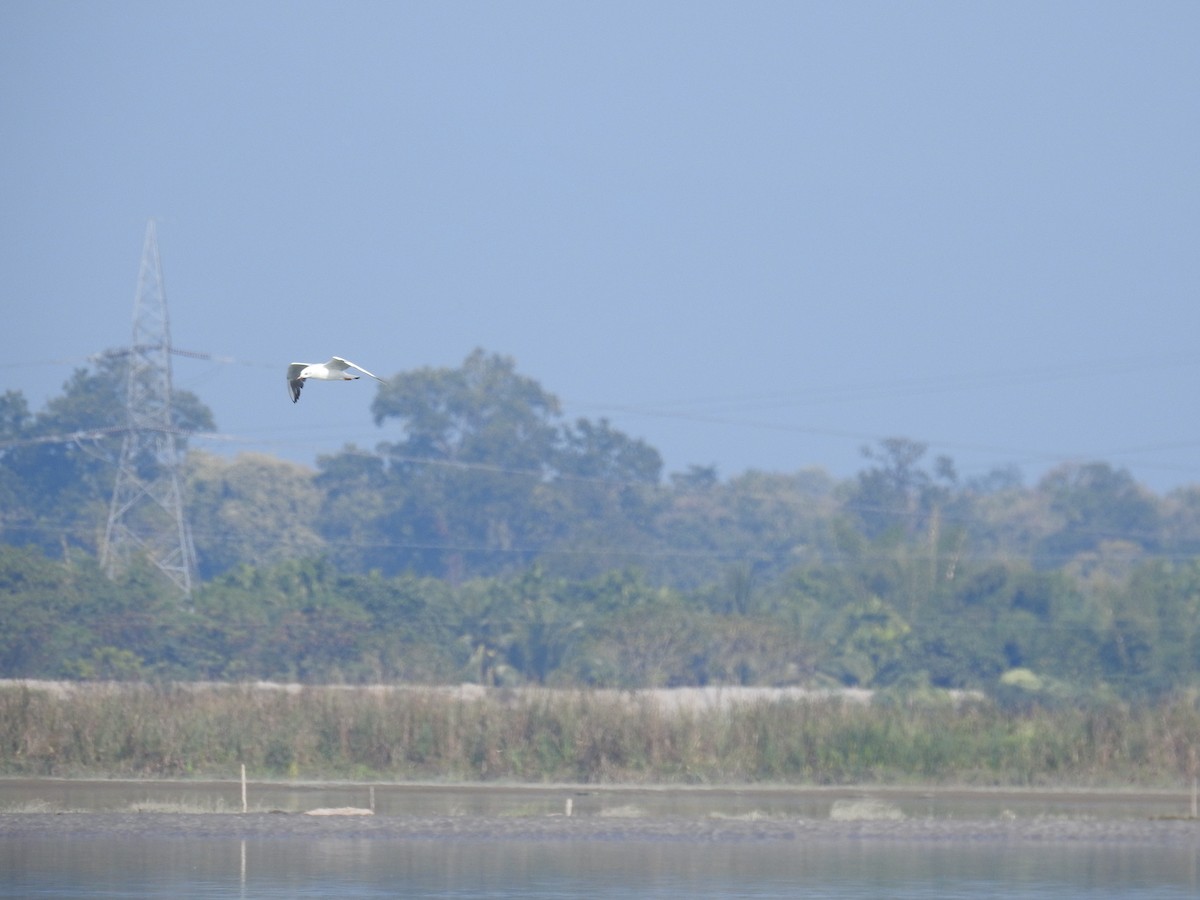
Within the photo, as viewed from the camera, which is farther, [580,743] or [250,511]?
[250,511]

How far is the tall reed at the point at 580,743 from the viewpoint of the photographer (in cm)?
2636

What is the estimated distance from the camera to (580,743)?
26.8 meters

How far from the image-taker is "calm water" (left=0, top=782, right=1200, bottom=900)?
1686cm

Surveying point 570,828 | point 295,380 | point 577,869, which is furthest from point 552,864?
point 295,380

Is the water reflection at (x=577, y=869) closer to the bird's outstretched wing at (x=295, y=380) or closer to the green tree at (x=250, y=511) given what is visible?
the bird's outstretched wing at (x=295, y=380)

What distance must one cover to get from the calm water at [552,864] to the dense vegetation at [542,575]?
46.1ft

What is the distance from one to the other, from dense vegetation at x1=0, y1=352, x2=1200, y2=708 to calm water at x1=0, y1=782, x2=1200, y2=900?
14041 mm

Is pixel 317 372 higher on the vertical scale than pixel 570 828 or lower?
higher

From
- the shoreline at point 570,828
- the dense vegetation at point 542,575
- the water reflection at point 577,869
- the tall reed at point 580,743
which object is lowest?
the water reflection at point 577,869

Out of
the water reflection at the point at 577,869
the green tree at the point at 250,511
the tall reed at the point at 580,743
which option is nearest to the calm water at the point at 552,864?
the water reflection at the point at 577,869

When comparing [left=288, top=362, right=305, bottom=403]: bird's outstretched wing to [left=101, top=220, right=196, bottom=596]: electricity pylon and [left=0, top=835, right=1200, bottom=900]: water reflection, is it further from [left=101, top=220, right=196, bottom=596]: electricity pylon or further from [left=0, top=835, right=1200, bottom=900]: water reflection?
[left=101, top=220, right=196, bottom=596]: electricity pylon

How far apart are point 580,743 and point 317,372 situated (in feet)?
44.5

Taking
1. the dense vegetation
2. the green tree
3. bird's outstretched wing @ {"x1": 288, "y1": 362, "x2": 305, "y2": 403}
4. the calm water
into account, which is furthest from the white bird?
the green tree

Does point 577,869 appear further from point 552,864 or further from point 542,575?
point 542,575
